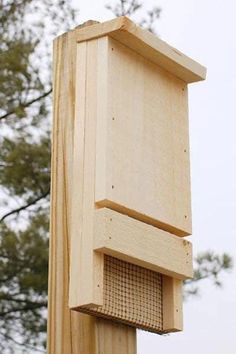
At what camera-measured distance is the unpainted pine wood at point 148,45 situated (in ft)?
5.33

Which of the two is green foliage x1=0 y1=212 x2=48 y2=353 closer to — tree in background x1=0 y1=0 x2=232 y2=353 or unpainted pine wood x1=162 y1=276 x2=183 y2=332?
tree in background x1=0 y1=0 x2=232 y2=353

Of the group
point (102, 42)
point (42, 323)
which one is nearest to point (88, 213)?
point (102, 42)

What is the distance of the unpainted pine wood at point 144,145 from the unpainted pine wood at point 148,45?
2 centimetres

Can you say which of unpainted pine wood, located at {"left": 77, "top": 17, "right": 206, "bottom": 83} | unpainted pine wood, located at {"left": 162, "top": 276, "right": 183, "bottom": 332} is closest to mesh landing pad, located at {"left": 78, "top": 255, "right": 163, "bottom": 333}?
unpainted pine wood, located at {"left": 162, "top": 276, "right": 183, "bottom": 332}

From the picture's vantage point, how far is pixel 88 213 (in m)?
1.50

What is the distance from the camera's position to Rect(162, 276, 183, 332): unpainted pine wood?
5.26ft

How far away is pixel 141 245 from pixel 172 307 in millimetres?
150

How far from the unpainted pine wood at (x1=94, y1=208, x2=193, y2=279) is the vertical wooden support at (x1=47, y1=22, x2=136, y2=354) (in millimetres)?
92

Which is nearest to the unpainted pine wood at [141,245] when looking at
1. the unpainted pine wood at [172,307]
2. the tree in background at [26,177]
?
the unpainted pine wood at [172,307]

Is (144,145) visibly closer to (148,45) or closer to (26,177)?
(148,45)

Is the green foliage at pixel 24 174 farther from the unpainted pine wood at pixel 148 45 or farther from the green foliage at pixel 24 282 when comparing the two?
the unpainted pine wood at pixel 148 45

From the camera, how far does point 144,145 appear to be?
1.64m

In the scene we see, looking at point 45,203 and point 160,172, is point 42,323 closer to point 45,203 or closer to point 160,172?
point 45,203

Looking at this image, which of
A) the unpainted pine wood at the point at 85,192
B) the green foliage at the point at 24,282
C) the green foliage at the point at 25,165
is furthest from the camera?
the green foliage at the point at 25,165
